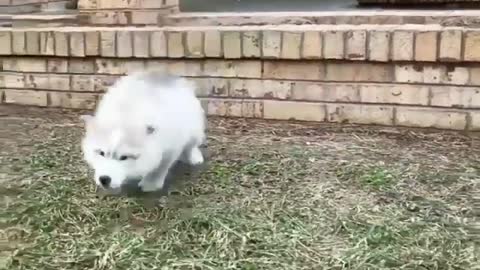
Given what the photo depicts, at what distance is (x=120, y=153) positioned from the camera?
8.01 ft

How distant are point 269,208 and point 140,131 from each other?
1.66 ft

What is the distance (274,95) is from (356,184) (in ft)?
3.55

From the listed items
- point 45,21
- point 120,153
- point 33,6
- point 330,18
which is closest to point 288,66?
point 330,18

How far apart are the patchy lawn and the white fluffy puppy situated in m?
0.15

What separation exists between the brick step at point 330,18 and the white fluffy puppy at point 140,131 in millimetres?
1282

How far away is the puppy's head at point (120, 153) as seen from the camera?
2445mm

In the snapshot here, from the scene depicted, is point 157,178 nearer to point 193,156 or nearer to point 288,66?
point 193,156

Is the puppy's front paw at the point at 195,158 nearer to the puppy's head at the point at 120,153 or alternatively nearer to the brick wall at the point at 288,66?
the puppy's head at the point at 120,153

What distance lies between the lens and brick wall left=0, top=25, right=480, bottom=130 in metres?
3.46

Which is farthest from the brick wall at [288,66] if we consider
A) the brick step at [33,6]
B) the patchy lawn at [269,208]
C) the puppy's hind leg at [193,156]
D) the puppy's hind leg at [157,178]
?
the brick step at [33,6]

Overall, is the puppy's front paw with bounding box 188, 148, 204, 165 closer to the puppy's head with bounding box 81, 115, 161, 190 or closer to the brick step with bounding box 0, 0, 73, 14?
the puppy's head with bounding box 81, 115, 161, 190

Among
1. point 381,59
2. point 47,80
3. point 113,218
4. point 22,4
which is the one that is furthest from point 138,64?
point 22,4

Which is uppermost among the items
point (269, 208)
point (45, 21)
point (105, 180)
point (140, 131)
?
point (45, 21)

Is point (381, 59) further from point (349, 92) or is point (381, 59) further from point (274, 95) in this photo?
point (274, 95)
